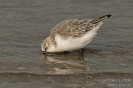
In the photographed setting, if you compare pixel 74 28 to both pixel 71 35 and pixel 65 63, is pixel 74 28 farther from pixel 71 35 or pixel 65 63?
pixel 65 63

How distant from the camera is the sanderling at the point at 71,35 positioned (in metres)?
12.2

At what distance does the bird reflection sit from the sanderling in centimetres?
27

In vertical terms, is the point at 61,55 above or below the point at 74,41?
below

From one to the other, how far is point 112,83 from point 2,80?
2.93m

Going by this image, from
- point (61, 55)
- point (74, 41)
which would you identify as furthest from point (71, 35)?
point (61, 55)

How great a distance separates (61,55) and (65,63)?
2.89 feet

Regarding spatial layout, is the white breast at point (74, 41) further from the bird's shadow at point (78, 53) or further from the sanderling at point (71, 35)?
the bird's shadow at point (78, 53)

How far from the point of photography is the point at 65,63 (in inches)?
461

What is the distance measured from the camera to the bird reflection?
36.3 feet

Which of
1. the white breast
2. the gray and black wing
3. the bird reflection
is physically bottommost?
the bird reflection

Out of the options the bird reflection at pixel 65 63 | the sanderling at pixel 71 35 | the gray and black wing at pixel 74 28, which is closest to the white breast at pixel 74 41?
the sanderling at pixel 71 35

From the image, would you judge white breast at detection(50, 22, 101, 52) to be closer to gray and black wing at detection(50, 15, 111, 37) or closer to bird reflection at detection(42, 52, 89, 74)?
gray and black wing at detection(50, 15, 111, 37)

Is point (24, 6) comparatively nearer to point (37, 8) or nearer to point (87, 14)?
point (37, 8)

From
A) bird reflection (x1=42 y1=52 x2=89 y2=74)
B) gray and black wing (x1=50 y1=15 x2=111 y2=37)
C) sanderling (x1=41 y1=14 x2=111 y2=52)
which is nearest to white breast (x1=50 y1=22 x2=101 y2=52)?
sanderling (x1=41 y1=14 x2=111 y2=52)
